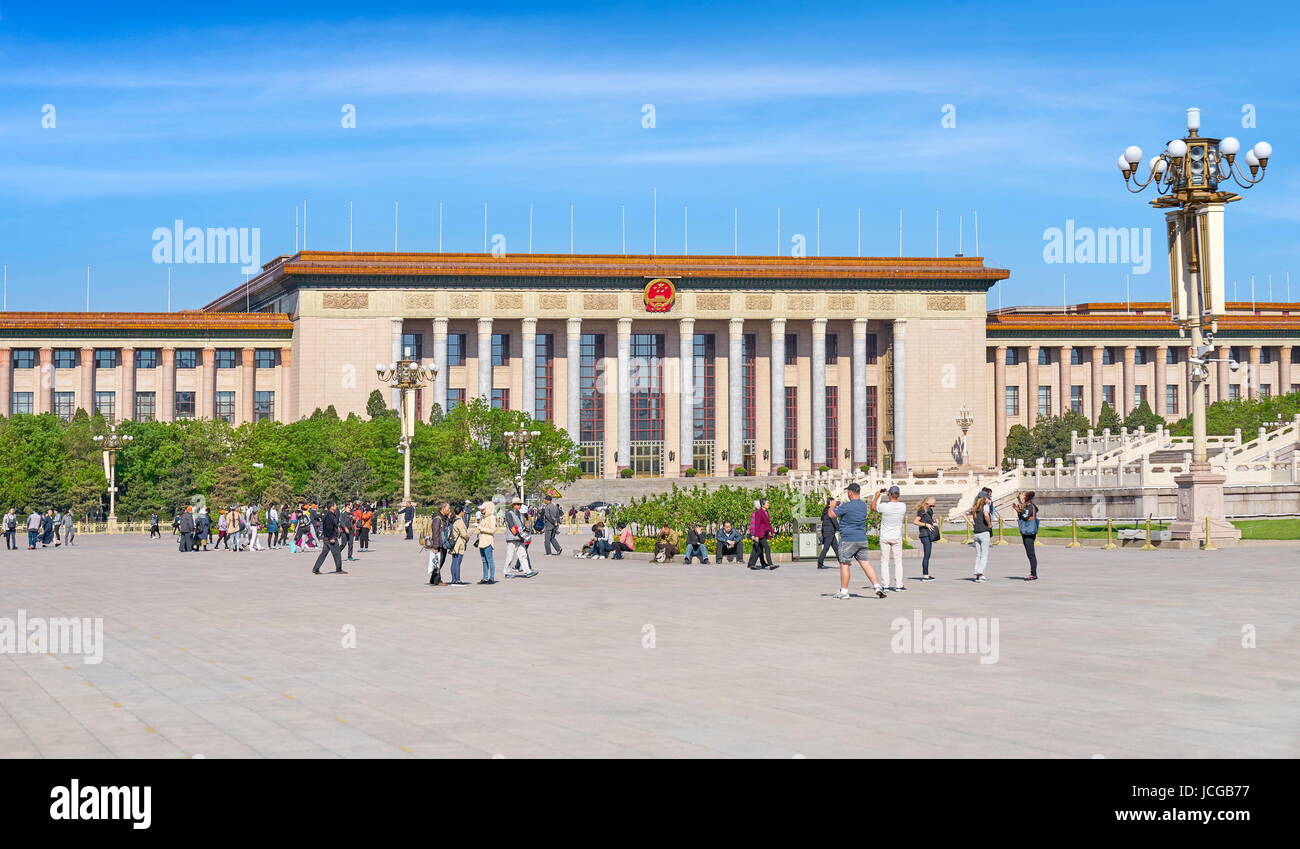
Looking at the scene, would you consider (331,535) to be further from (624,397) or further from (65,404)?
(65,404)

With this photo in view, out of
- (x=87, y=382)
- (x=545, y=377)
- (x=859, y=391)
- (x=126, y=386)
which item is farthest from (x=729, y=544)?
(x=87, y=382)

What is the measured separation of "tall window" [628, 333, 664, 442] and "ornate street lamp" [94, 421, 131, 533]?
4011 centimetres

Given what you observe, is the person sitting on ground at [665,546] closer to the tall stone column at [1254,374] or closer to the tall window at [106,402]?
the tall window at [106,402]

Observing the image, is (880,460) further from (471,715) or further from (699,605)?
(471,715)

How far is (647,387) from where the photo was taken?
115562 millimetres

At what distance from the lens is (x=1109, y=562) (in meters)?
32.8

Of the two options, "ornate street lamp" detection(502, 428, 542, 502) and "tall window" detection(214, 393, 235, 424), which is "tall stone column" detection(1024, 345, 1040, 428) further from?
"tall window" detection(214, 393, 235, 424)

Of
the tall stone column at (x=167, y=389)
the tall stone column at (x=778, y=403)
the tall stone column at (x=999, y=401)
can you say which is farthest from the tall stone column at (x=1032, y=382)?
the tall stone column at (x=167, y=389)

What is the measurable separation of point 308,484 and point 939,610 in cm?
6109

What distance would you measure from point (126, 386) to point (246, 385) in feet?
26.8

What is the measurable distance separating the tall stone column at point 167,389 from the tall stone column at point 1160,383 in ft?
240

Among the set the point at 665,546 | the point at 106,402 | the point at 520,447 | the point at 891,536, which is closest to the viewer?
the point at 891,536

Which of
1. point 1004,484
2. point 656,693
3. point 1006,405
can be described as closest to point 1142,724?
point 656,693
